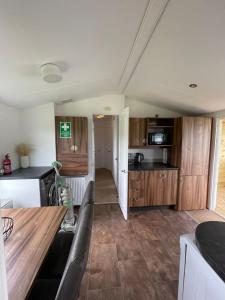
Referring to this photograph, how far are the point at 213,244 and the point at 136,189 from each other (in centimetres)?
232

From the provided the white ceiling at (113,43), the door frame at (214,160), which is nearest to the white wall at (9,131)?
the white ceiling at (113,43)

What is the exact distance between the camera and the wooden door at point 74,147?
330 centimetres

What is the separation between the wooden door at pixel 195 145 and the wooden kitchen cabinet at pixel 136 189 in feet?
2.70

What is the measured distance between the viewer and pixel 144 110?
3.93 m

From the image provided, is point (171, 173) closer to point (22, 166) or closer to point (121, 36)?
point (121, 36)

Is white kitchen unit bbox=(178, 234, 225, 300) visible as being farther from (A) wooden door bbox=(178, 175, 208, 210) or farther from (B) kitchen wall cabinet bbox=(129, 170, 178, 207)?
(A) wooden door bbox=(178, 175, 208, 210)

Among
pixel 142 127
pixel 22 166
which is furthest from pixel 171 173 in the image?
pixel 22 166

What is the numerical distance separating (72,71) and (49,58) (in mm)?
446

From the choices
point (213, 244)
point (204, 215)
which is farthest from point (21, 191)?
point (204, 215)

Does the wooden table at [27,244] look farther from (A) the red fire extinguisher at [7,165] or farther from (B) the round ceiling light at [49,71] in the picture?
(B) the round ceiling light at [49,71]

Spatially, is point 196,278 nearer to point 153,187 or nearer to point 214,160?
point 153,187

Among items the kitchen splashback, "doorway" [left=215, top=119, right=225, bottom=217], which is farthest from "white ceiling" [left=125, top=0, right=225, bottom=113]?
the kitchen splashback

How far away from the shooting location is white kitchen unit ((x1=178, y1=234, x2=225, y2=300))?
87 cm

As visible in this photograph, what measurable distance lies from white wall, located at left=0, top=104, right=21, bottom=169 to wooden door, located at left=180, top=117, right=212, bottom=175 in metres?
3.12
